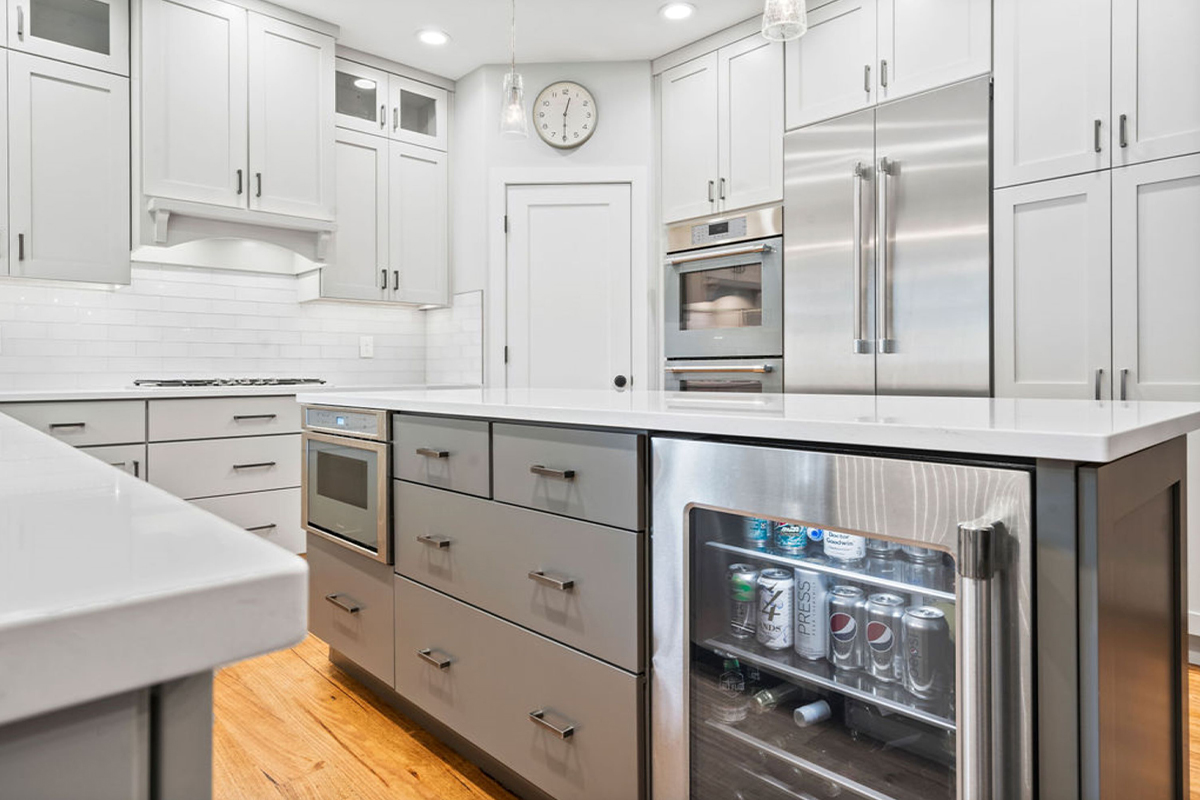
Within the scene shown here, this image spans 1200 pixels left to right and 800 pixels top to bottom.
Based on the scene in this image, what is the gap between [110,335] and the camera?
3.54 metres

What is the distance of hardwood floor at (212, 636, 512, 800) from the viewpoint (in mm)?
1696

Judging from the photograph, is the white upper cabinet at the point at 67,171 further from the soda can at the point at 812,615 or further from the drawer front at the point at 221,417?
the soda can at the point at 812,615

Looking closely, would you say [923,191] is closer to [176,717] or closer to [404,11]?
[404,11]

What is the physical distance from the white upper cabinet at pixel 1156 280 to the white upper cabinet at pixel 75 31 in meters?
3.98

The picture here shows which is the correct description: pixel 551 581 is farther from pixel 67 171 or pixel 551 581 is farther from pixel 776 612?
pixel 67 171

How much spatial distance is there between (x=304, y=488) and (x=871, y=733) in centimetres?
190

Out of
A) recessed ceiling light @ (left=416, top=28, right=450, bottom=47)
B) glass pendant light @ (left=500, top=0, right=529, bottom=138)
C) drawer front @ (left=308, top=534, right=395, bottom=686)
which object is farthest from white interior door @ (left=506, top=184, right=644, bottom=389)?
drawer front @ (left=308, top=534, right=395, bottom=686)

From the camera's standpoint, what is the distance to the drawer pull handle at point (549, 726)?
147cm

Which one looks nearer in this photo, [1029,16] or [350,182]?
[1029,16]

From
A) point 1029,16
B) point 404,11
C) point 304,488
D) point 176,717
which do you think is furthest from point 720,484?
point 404,11

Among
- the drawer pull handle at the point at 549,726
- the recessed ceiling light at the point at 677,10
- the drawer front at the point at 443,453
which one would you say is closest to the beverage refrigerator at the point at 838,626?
the drawer pull handle at the point at 549,726

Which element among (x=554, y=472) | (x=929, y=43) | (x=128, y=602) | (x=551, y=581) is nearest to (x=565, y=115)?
(x=929, y=43)

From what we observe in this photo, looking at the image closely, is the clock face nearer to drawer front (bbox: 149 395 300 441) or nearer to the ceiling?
the ceiling

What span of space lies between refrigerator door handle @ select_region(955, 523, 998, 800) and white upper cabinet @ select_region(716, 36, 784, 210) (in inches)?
112
